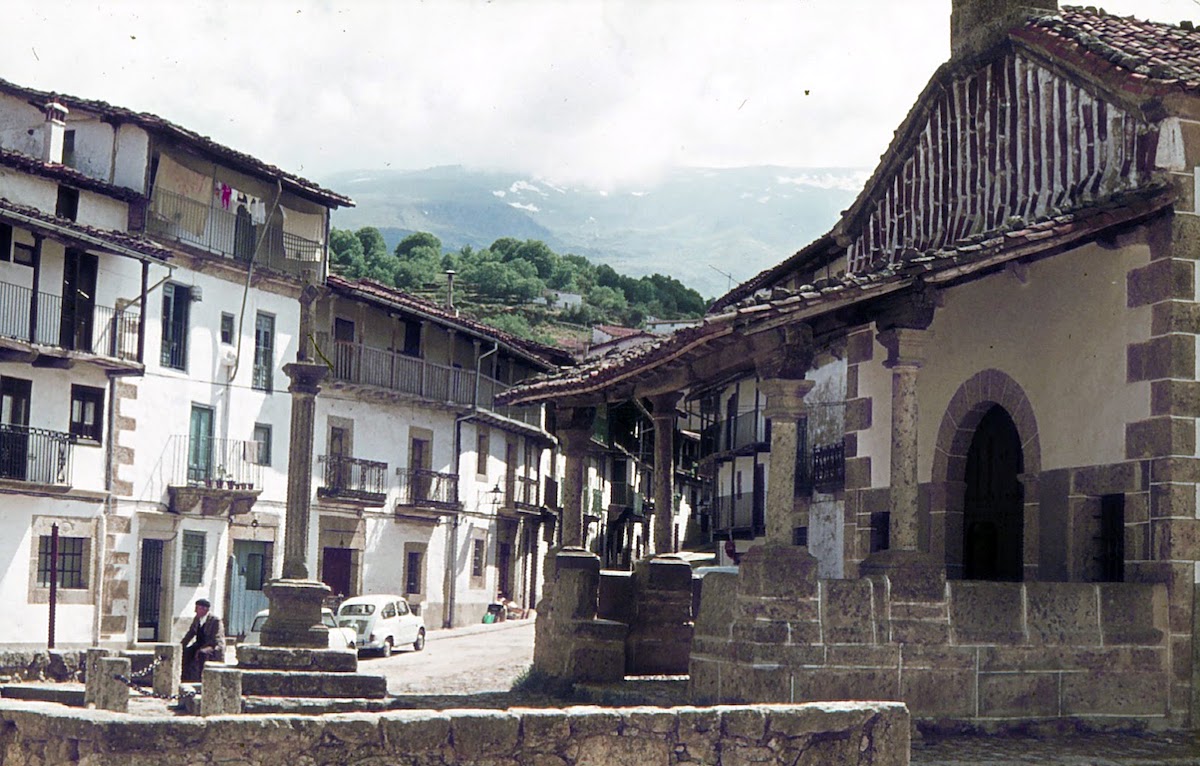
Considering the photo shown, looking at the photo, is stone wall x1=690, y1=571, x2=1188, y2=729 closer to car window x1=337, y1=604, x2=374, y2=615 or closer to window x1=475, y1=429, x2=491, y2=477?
car window x1=337, y1=604, x2=374, y2=615

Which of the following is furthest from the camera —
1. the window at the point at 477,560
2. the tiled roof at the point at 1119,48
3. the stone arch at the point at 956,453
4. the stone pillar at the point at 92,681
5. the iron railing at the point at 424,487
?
the window at the point at 477,560

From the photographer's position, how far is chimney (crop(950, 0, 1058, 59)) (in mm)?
15297

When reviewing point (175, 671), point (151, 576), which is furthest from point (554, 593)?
point (151, 576)

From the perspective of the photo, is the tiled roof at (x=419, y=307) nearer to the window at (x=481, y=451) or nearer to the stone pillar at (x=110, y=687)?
the window at (x=481, y=451)

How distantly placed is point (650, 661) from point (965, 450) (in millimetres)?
3974

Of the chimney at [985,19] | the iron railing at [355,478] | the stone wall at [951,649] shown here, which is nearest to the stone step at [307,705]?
the stone wall at [951,649]

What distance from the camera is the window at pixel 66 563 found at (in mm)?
28625

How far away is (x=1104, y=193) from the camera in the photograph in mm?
13219

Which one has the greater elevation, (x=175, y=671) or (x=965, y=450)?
(x=965, y=450)

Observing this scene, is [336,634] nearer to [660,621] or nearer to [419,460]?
[660,621]

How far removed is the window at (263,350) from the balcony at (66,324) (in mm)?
4552

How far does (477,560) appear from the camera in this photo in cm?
4300

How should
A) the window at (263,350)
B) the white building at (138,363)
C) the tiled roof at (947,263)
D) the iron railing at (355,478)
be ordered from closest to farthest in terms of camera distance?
1. the tiled roof at (947,263)
2. the white building at (138,363)
3. the window at (263,350)
4. the iron railing at (355,478)

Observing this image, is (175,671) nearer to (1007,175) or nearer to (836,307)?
(836,307)
